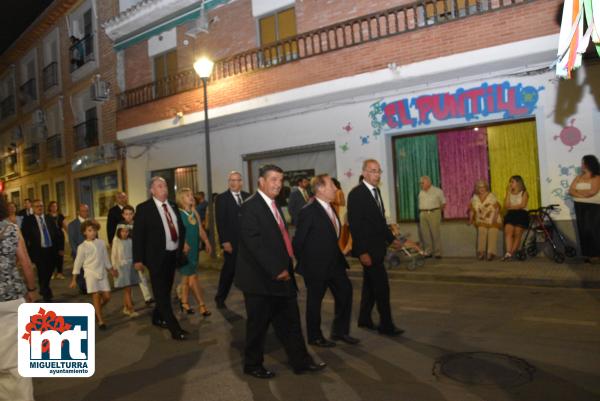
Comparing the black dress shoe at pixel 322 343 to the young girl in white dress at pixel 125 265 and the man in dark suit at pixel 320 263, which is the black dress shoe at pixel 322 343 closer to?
the man in dark suit at pixel 320 263

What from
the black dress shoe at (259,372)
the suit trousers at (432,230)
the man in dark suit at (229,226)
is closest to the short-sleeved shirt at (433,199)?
the suit trousers at (432,230)

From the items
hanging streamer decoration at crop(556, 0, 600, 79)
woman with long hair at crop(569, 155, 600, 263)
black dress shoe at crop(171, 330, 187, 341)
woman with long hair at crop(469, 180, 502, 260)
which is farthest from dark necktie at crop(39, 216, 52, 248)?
woman with long hair at crop(569, 155, 600, 263)

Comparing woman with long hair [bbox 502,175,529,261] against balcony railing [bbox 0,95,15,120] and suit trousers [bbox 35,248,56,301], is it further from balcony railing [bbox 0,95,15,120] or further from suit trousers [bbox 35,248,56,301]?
balcony railing [bbox 0,95,15,120]

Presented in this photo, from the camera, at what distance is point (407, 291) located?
862 cm

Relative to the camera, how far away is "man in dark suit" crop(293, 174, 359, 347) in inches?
225

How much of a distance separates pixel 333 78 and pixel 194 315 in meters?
7.39

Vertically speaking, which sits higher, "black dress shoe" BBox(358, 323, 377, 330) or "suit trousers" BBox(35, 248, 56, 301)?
"suit trousers" BBox(35, 248, 56, 301)

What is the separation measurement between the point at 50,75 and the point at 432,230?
21152mm

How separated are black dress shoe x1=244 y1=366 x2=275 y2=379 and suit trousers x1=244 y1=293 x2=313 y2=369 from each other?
1.1 inches

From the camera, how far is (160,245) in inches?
255

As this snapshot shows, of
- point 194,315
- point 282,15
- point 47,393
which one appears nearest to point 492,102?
point 282,15

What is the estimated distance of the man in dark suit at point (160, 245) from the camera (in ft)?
21.1

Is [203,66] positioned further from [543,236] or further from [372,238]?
[372,238]

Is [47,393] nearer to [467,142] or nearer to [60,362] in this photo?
[60,362]
